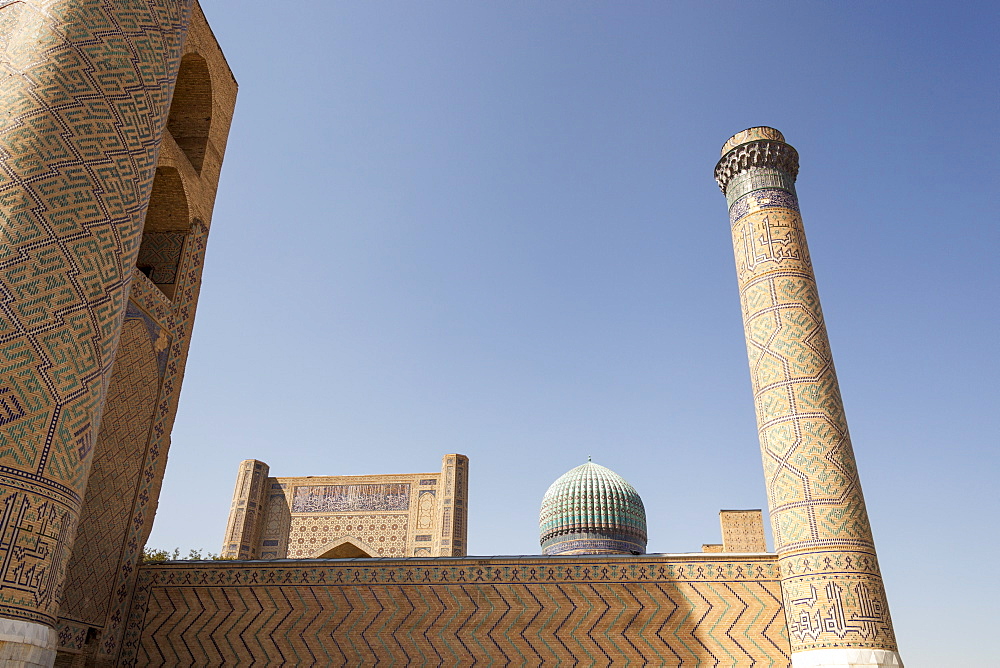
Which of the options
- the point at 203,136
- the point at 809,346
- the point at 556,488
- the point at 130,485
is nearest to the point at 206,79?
the point at 203,136

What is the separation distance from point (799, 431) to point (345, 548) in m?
10.2

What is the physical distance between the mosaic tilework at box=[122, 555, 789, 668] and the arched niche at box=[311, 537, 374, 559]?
7.29 meters

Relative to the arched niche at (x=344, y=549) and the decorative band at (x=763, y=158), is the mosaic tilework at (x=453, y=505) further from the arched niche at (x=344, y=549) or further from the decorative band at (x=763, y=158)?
the decorative band at (x=763, y=158)

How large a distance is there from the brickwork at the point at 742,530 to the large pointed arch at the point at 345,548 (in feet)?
22.5

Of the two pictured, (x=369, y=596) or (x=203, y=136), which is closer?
(x=369, y=596)

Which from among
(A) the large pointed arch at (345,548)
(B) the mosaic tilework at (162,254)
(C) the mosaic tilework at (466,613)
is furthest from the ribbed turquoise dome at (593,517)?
(B) the mosaic tilework at (162,254)

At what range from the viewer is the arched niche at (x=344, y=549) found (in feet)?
46.6

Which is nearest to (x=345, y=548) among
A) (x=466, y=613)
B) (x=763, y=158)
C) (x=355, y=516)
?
(x=355, y=516)

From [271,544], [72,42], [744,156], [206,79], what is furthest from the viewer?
[271,544]

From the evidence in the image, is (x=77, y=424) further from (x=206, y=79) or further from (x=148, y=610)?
(x=206, y=79)

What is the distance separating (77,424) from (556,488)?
1190cm

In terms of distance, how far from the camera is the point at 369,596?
6.83 m

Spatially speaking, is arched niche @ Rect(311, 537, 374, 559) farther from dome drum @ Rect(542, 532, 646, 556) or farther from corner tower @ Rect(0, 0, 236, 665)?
corner tower @ Rect(0, 0, 236, 665)

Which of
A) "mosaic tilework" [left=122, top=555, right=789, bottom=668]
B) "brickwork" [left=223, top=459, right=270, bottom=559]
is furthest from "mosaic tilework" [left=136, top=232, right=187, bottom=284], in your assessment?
"brickwork" [left=223, top=459, right=270, bottom=559]
